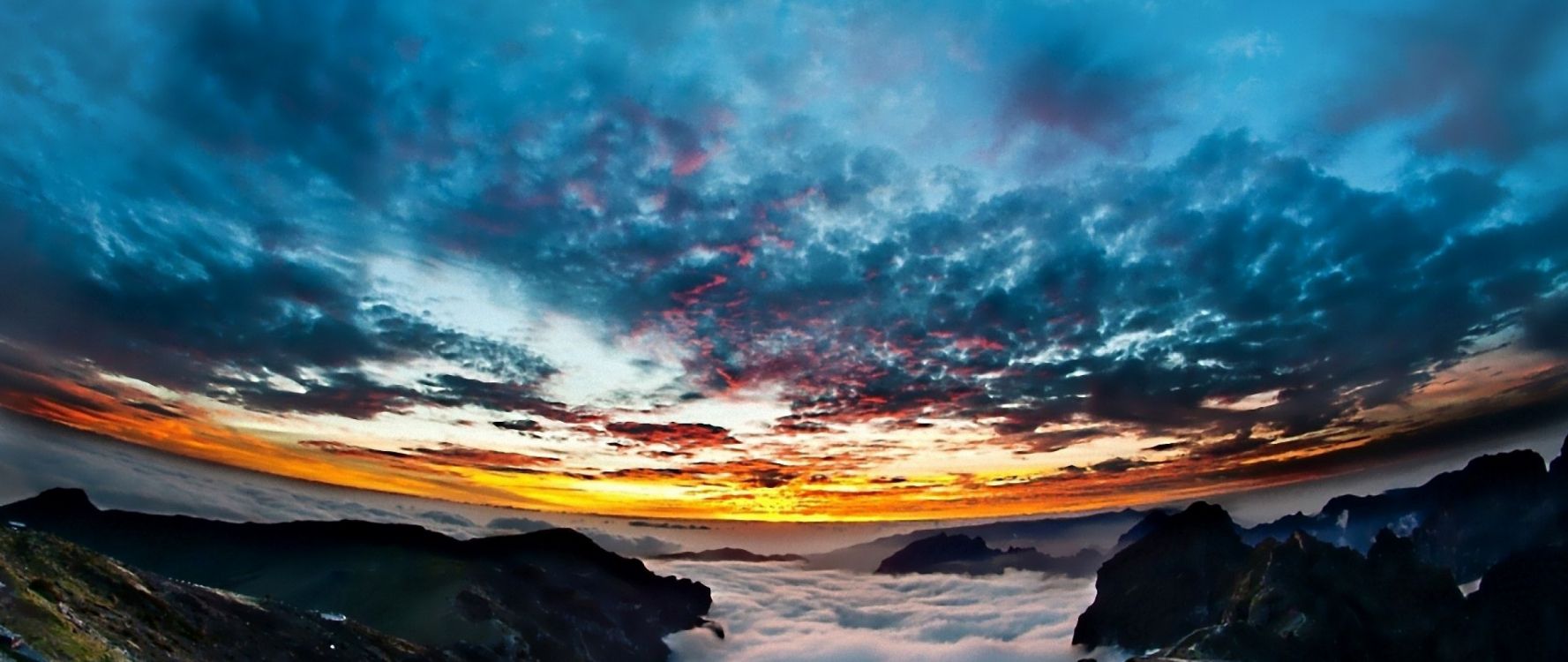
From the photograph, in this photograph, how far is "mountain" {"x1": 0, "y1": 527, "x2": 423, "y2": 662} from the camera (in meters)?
47.2

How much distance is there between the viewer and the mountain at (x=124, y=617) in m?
47.2

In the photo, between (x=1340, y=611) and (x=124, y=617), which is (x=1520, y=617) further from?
(x=124, y=617)

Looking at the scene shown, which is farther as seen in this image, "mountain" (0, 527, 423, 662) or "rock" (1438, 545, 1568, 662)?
"rock" (1438, 545, 1568, 662)

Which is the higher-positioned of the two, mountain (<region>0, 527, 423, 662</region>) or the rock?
mountain (<region>0, 527, 423, 662</region>)

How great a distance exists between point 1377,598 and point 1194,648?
162 feet

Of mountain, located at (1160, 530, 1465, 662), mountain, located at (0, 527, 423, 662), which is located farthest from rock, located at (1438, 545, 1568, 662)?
mountain, located at (0, 527, 423, 662)

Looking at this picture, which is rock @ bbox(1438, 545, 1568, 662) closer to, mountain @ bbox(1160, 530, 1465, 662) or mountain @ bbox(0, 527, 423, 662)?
mountain @ bbox(1160, 530, 1465, 662)

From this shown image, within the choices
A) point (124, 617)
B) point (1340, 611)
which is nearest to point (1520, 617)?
point (1340, 611)

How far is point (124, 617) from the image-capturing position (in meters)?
66.2

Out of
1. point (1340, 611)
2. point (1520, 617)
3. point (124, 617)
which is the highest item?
point (124, 617)

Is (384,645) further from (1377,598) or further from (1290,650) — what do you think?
(1377,598)

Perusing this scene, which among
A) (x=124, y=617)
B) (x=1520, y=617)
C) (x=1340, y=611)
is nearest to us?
(x=124, y=617)

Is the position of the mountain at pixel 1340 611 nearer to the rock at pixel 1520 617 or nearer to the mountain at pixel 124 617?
the rock at pixel 1520 617

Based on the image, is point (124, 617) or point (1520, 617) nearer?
point (124, 617)
